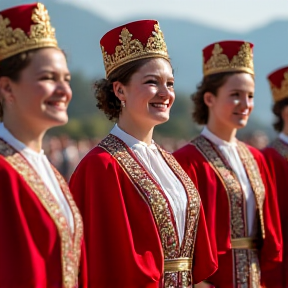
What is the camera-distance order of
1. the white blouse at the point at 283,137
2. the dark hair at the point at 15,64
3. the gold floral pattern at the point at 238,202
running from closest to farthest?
the dark hair at the point at 15,64 < the gold floral pattern at the point at 238,202 < the white blouse at the point at 283,137

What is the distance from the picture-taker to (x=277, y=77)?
6.87m

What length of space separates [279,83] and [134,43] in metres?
2.40

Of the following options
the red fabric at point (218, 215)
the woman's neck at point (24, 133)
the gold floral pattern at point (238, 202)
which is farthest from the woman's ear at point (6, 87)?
the gold floral pattern at point (238, 202)

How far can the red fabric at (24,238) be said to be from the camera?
3.53 m

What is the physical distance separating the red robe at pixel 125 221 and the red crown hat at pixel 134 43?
0.43 meters

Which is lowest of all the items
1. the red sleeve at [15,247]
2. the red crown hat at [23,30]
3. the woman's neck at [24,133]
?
the red sleeve at [15,247]

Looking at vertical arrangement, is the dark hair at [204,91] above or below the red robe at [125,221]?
above

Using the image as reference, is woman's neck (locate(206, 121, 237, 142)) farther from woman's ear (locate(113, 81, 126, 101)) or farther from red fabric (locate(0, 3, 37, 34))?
red fabric (locate(0, 3, 37, 34))

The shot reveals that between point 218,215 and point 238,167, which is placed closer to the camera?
point 218,215

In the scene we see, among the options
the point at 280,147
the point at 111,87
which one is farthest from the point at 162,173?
the point at 280,147

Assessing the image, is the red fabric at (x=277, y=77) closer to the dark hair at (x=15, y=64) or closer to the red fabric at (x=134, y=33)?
the red fabric at (x=134, y=33)

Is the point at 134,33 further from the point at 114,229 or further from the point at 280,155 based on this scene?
the point at 280,155

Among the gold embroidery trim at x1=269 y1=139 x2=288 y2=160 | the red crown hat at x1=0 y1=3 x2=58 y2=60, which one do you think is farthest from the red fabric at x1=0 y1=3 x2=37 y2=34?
the gold embroidery trim at x1=269 y1=139 x2=288 y2=160

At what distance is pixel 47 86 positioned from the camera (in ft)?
12.1
